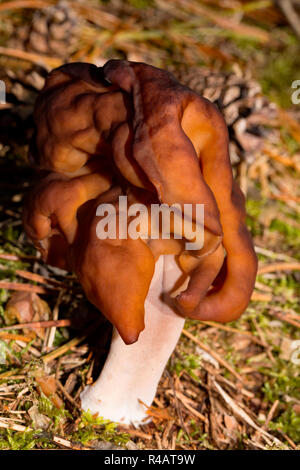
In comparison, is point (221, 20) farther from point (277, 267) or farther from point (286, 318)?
point (286, 318)

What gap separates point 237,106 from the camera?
109 inches

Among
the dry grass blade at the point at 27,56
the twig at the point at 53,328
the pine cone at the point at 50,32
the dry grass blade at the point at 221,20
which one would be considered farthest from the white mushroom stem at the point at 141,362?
the dry grass blade at the point at 221,20

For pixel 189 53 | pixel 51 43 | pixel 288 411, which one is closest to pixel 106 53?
pixel 51 43

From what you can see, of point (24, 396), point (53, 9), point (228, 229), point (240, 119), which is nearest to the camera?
point (228, 229)

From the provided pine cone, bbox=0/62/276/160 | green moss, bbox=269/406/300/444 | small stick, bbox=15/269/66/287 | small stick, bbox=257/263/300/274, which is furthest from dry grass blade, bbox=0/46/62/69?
green moss, bbox=269/406/300/444

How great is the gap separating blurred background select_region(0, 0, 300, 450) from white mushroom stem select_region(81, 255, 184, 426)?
7 cm

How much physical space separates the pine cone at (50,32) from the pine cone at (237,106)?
0.85 m

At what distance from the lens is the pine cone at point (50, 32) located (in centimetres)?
307

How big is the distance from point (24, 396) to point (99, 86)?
1.22 meters

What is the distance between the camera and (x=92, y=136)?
1.70 m

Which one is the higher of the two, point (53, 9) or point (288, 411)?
point (53, 9)

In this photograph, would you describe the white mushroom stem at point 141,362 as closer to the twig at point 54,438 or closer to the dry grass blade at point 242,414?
the twig at point 54,438

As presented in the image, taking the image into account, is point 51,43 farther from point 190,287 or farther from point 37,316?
point 190,287

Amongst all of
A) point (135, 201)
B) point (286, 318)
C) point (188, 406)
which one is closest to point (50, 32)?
point (135, 201)
